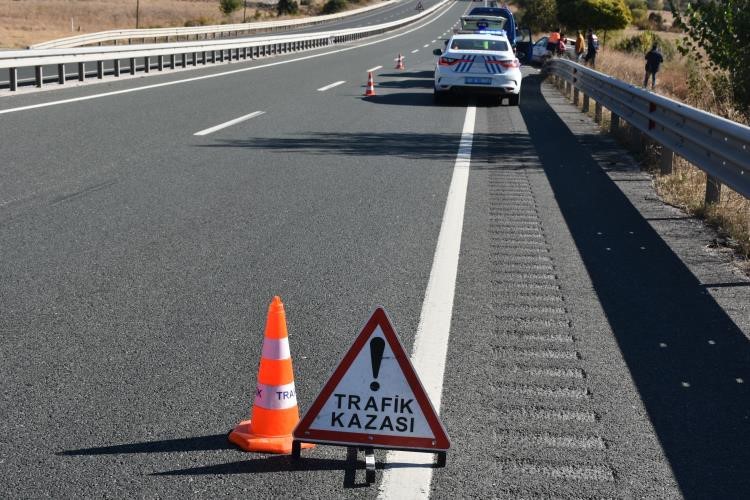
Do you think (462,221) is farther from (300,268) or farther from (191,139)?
(191,139)

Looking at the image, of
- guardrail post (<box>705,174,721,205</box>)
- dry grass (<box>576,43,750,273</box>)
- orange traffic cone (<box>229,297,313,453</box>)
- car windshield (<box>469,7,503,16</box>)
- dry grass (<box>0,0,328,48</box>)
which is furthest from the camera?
dry grass (<box>0,0,328,48</box>)

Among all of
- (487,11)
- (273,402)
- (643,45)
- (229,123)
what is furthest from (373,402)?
(643,45)

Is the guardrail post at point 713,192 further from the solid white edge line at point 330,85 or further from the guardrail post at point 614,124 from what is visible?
the solid white edge line at point 330,85

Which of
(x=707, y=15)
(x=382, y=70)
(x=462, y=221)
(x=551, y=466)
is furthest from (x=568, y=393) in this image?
(x=382, y=70)

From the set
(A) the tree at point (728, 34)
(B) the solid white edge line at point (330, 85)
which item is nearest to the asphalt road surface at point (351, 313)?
(A) the tree at point (728, 34)

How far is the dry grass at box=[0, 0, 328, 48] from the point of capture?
6600cm

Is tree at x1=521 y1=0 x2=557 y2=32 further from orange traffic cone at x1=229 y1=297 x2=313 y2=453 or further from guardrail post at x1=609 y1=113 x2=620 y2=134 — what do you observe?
orange traffic cone at x1=229 y1=297 x2=313 y2=453

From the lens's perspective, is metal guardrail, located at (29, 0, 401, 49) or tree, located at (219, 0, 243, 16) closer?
metal guardrail, located at (29, 0, 401, 49)

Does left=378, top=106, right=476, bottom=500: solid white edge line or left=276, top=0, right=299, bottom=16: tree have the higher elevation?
left=276, top=0, right=299, bottom=16: tree

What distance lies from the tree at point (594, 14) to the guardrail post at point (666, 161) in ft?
110

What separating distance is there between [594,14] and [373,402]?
4183 centimetres

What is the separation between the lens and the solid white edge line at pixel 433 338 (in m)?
3.68

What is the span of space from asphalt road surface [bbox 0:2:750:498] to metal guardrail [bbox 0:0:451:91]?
7.04 m

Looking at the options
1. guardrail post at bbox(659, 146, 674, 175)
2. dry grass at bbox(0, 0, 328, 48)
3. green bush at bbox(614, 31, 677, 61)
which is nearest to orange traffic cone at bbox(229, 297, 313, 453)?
guardrail post at bbox(659, 146, 674, 175)
